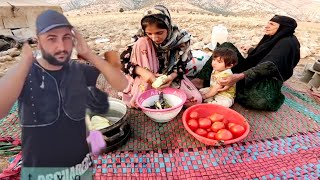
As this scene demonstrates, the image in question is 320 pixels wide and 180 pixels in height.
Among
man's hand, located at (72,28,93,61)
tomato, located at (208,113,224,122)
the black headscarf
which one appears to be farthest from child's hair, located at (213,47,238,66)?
man's hand, located at (72,28,93,61)

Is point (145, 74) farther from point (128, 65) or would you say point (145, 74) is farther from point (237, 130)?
point (237, 130)

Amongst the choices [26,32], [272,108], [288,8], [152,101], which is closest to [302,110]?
[272,108]

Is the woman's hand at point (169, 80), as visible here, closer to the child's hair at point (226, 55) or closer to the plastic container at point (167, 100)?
the plastic container at point (167, 100)

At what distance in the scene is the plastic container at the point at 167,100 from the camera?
273cm

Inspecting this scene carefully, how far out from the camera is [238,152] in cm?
255

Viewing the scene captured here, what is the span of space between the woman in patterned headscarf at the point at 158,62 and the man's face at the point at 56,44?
5.99 feet

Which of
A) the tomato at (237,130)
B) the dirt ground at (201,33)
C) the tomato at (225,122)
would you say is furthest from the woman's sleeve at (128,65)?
the dirt ground at (201,33)

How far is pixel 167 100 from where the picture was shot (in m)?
3.09

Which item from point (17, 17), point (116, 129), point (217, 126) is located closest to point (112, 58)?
point (116, 129)

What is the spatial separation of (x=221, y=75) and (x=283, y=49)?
2.58 feet

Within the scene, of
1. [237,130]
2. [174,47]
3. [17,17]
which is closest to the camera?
[237,130]

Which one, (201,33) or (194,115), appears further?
(201,33)

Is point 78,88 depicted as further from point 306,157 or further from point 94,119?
point 306,157

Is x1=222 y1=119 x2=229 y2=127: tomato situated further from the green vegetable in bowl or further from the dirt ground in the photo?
the dirt ground
